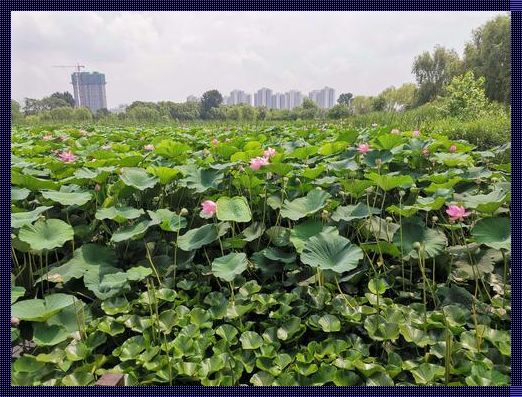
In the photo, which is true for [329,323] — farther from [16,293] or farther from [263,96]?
[263,96]

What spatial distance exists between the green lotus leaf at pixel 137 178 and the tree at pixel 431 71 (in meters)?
30.2

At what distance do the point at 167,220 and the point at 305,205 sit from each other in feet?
2.35

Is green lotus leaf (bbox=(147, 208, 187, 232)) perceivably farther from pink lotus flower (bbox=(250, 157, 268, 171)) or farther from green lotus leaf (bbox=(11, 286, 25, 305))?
Answer: green lotus leaf (bbox=(11, 286, 25, 305))

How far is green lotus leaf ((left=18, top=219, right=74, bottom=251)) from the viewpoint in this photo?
1738mm

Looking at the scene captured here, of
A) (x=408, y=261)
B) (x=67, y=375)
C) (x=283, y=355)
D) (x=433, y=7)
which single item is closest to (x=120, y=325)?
(x=67, y=375)

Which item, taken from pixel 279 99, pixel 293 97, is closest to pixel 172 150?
pixel 293 97

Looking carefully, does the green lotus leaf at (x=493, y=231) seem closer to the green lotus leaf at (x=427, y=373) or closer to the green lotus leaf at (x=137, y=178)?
the green lotus leaf at (x=427, y=373)

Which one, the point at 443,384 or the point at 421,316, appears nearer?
the point at 443,384

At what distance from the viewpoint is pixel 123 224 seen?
224 cm

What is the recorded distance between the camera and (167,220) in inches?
78.5

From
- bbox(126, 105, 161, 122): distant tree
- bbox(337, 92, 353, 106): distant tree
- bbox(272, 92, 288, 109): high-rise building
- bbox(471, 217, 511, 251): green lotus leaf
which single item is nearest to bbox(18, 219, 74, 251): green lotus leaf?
bbox(471, 217, 511, 251): green lotus leaf

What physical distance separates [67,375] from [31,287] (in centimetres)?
85

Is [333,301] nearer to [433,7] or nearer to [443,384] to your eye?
[443,384]

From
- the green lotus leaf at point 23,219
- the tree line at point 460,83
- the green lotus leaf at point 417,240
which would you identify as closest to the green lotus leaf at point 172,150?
the green lotus leaf at point 23,219
